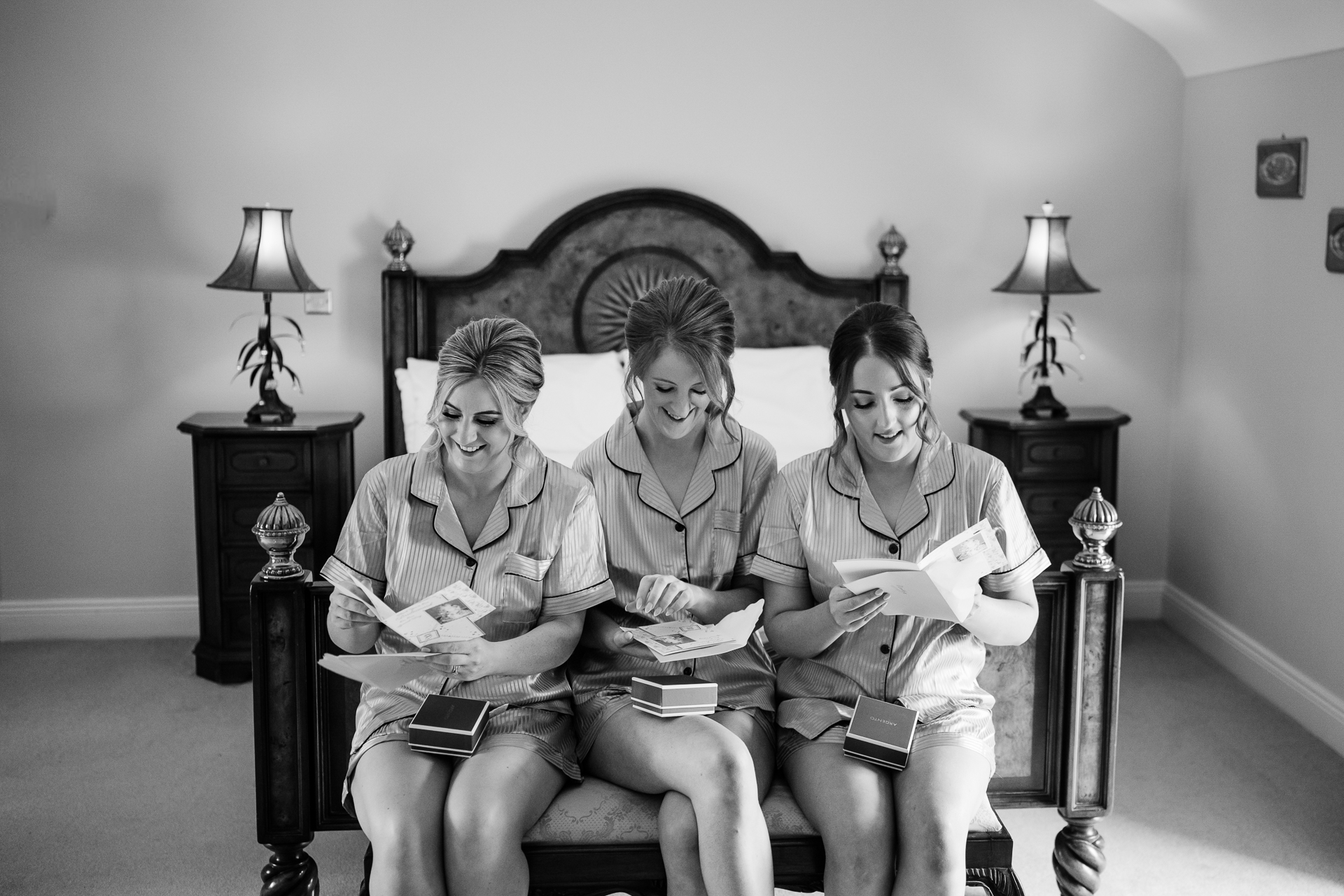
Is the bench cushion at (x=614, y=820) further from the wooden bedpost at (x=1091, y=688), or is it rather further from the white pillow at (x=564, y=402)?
the white pillow at (x=564, y=402)

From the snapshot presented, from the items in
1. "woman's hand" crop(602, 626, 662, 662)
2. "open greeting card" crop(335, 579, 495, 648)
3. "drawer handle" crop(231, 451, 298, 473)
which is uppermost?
"drawer handle" crop(231, 451, 298, 473)

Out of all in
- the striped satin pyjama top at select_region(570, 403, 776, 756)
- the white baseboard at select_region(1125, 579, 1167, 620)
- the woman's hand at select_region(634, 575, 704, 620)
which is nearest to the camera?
the woman's hand at select_region(634, 575, 704, 620)

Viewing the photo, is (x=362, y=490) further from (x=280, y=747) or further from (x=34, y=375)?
(x=34, y=375)

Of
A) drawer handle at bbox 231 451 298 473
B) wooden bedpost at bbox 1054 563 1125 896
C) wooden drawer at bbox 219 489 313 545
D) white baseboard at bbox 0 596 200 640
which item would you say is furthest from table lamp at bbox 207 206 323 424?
wooden bedpost at bbox 1054 563 1125 896

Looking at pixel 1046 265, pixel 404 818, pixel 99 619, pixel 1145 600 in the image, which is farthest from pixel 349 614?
pixel 1145 600

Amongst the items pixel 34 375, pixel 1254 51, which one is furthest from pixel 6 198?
pixel 1254 51

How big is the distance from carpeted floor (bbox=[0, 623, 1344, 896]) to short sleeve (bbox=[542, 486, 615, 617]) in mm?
991

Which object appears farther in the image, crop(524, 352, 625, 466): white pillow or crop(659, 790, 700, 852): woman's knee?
crop(524, 352, 625, 466): white pillow

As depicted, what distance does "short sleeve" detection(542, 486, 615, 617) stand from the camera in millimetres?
2043

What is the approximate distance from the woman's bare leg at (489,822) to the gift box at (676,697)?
211mm

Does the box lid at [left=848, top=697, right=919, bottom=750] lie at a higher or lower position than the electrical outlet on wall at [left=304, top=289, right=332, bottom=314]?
lower

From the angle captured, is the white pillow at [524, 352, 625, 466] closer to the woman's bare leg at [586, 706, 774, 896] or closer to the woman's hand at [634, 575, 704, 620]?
the woman's hand at [634, 575, 704, 620]

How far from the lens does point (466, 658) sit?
75.4 inches

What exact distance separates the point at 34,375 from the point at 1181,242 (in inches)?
156
